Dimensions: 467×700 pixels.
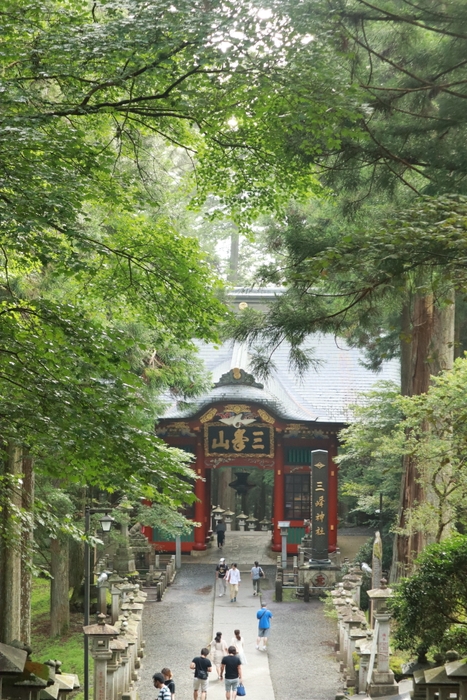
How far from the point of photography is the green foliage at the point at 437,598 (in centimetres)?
876

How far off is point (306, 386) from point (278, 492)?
3481mm

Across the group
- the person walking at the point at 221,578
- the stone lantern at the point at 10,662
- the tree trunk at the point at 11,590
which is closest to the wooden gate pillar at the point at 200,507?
the person walking at the point at 221,578

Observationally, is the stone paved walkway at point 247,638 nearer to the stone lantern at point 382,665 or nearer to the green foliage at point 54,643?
the stone lantern at point 382,665

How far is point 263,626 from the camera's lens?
16.3 meters

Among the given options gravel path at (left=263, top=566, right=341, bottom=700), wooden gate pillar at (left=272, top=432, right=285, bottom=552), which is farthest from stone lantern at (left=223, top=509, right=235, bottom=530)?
gravel path at (left=263, top=566, right=341, bottom=700)

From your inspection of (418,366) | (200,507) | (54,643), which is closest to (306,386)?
(200,507)

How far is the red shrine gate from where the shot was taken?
82.7 ft

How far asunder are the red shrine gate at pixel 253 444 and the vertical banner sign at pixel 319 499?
2637 mm

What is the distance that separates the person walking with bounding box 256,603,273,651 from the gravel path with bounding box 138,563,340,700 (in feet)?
0.70

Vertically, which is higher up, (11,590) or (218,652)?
(11,590)

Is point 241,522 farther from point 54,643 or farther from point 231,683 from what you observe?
point 231,683

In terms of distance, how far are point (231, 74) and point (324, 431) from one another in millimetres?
18259

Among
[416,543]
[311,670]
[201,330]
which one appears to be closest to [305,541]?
[416,543]

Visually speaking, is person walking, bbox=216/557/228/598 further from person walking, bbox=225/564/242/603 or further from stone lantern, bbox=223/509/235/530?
stone lantern, bbox=223/509/235/530
